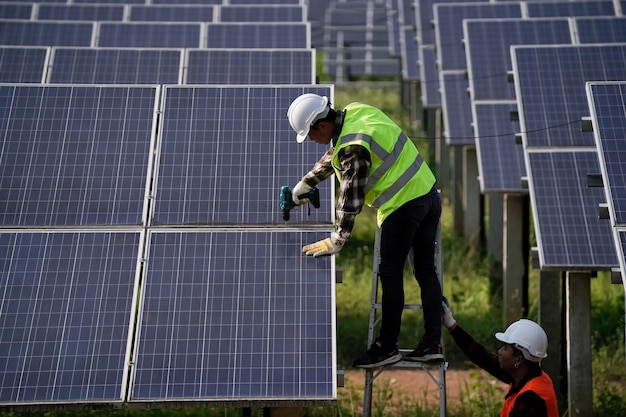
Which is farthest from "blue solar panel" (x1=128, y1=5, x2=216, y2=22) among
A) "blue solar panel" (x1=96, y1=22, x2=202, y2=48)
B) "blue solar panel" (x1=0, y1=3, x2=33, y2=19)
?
"blue solar panel" (x1=96, y1=22, x2=202, y2=48)

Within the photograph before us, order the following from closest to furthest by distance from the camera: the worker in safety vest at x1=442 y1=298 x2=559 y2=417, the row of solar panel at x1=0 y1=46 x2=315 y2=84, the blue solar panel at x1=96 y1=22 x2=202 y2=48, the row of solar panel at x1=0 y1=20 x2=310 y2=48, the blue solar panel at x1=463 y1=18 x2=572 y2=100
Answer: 1. the worker in safety vest at x1=442 y1=298 x2=559 y2=417
2. the row of solar panel at x1=0 y1=46 x2=315 y2=84
3. the blue solar panel at x1=463 y1=18 x2=572 y2=100
4. the row of solar panel at x1=0 y1=20 x2=310 y2=48
5. the blue solar panel at x1=96 y1=22 x2=202 y2=48

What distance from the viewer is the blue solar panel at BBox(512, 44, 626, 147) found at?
10.1 m

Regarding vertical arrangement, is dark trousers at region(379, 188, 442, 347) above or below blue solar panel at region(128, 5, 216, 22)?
below

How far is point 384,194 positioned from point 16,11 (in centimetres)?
1433

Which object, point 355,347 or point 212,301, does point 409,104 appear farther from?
point 212,301

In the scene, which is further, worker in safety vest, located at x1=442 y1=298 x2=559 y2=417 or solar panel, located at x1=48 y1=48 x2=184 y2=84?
solar panel, located at x1=48 y1=48 x2=184 y2=84

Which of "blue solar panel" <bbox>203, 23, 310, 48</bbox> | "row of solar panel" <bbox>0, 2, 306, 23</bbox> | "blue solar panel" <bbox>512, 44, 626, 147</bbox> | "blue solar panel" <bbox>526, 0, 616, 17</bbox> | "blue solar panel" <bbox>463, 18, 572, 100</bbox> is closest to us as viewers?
"blue solar panel" <bbox>512, 44, 626, 147</bbox>

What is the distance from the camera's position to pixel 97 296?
6867 mm

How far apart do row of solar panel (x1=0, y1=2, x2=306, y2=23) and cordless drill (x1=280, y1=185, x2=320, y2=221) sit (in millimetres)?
11609

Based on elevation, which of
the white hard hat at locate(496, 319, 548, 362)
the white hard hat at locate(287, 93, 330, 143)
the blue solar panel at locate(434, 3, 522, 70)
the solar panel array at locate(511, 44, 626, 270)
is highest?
the blue solar panel at locate(434, 3, 522, 70)

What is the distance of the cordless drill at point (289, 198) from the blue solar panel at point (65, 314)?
36.9 inches

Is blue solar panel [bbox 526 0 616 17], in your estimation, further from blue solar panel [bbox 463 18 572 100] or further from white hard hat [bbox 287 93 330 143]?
white hard hat [bbox 287 93 330 143]

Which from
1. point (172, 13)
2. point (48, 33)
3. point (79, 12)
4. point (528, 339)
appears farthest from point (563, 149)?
point (79, 12)

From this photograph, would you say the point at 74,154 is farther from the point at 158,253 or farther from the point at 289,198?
the point at 289,198
